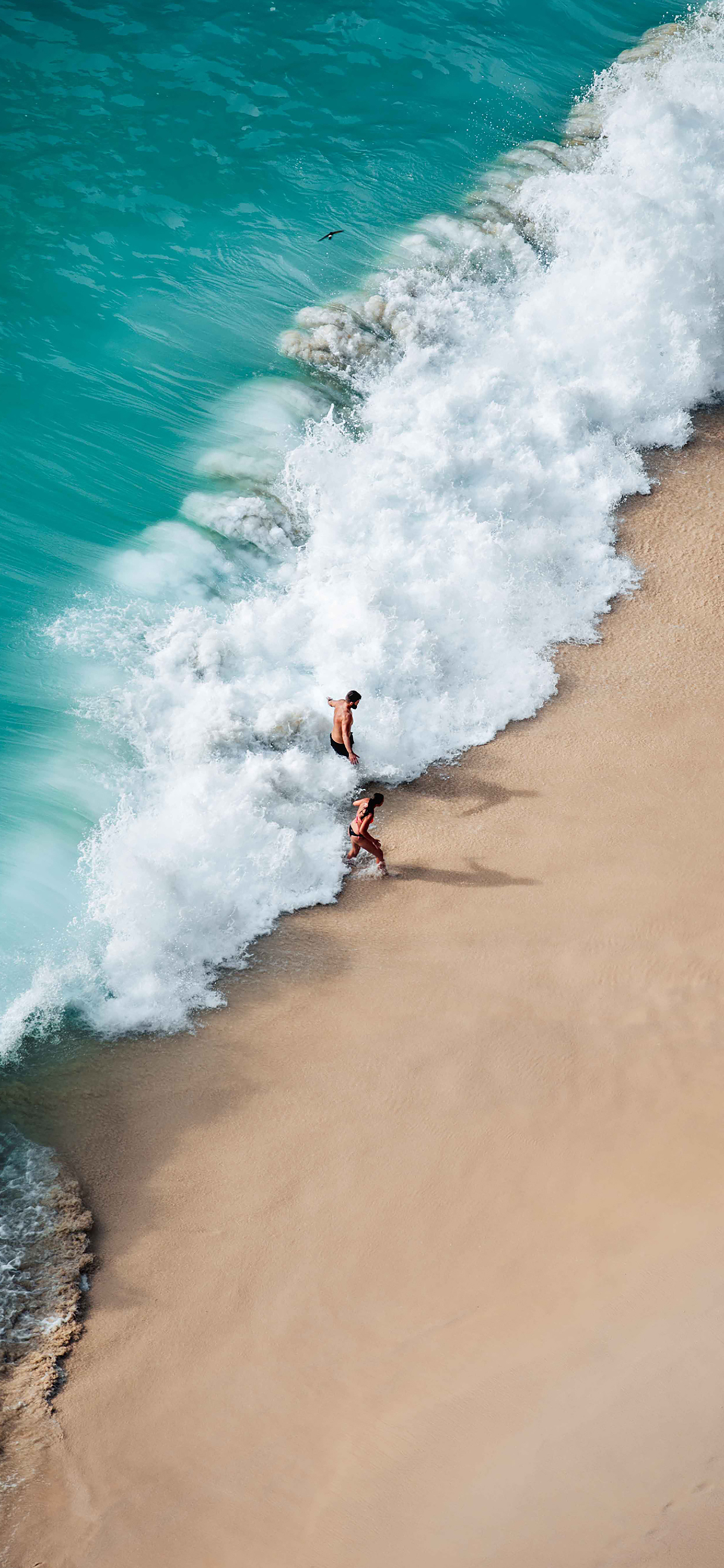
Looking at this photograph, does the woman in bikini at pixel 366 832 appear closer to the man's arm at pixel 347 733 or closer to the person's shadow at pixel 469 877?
the person's shadow at pixel 469 877

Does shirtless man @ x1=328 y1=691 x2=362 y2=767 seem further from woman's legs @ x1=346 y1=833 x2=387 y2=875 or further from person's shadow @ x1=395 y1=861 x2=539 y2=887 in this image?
person's shadow @ x1=395 y1=861 x2=539 y2=887

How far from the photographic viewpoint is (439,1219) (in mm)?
6117

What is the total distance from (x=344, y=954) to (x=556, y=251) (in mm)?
9417

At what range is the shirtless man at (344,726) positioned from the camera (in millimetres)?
8047

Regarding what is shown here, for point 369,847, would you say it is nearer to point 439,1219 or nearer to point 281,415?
point 439,1219

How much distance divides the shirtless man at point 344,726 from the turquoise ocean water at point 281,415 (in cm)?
25

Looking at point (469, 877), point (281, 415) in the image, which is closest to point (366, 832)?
point (469, 877)

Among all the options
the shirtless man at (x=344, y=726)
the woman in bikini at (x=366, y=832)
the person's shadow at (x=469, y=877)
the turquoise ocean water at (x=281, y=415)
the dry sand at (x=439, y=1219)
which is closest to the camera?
the dry sand at (x=439, y=1219)

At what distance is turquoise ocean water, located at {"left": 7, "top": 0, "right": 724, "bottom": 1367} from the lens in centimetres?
790

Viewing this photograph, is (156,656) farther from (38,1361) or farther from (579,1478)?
(579,1478)

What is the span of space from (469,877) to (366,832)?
2.83 ft

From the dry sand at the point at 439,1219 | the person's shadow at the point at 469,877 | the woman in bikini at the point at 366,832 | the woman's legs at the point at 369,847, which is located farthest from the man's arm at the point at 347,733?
the person's shadow at the point at 469,877

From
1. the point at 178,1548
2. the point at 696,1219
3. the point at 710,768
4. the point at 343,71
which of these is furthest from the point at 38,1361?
the point at 343,71

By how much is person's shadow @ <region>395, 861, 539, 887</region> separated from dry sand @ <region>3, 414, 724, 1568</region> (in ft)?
0.14
